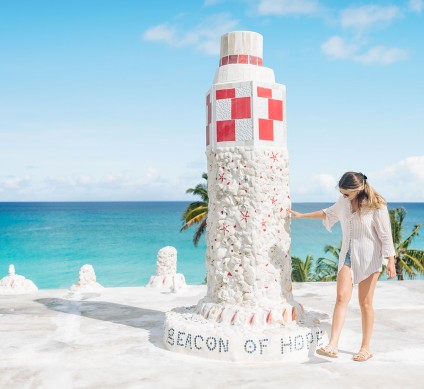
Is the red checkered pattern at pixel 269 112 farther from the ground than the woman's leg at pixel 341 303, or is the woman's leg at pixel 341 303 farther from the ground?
the red checkered pattern at pixel 269 112

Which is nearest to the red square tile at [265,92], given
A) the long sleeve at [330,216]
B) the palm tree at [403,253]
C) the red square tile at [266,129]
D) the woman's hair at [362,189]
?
the red square tile at [266,129]

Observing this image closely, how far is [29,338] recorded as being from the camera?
20.6ft

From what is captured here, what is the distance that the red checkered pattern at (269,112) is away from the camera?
18.8 ft

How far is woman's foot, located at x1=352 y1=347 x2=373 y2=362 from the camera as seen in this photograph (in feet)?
17.0

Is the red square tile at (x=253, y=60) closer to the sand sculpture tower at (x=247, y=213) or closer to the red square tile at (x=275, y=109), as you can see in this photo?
the sand sculpture tower at (x=247, y=213)

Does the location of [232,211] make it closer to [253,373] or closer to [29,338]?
[253,373]

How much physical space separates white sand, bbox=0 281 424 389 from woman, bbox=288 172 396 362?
0.36m

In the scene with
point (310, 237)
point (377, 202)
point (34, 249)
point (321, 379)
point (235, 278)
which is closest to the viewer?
point (321, 379)

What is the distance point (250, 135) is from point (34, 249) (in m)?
66.9

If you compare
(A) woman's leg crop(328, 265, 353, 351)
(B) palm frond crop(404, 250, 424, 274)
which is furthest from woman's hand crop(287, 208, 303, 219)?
(B) palm frond crop(404, 250, 424, 274)

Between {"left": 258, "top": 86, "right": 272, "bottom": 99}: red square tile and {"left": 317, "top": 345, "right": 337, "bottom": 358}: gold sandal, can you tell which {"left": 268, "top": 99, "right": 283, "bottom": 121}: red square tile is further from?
{"left": 317, "top": 345, "right": 337, "bottom": 358}: gold sandal

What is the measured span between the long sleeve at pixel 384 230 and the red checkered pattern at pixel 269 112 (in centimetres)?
141

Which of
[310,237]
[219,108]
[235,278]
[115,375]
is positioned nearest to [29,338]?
[115,375]

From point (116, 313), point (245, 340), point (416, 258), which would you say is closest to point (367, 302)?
point (245, 340)
